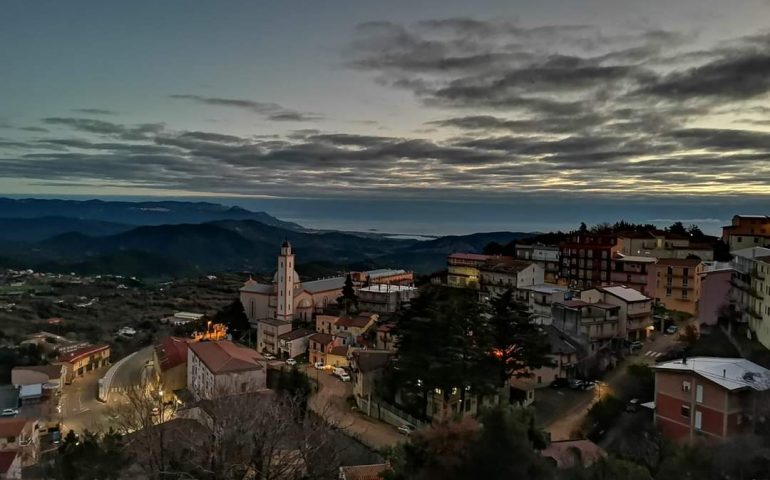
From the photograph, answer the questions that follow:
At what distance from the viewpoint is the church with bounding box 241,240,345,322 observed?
3872 cm

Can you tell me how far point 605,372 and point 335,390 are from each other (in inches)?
470

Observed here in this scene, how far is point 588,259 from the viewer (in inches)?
1394

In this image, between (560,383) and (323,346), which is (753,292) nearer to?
(560,383)

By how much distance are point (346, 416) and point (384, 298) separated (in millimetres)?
15407

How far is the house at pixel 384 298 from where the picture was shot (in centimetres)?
3716

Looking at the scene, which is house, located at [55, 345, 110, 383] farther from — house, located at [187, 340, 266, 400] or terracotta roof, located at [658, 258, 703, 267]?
terracotta roof, located at [658, 258, 703, 267]

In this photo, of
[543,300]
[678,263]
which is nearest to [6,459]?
[543,300]

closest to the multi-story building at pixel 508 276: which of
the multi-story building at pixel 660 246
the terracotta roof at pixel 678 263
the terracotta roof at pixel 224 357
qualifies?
the multi-story building at pixel 660 246

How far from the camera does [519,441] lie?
9.94 metres

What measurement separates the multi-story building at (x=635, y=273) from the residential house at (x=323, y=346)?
55.2 feet

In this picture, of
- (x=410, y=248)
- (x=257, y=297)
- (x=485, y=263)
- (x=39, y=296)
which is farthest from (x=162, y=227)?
(x=485, y=263)

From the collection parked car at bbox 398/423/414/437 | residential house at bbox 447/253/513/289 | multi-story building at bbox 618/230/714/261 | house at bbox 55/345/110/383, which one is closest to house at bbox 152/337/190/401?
house at bbox 55/345/110/383

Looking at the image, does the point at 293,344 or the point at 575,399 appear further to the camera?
the point at 293,344

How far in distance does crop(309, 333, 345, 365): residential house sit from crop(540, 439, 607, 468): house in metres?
16.4
